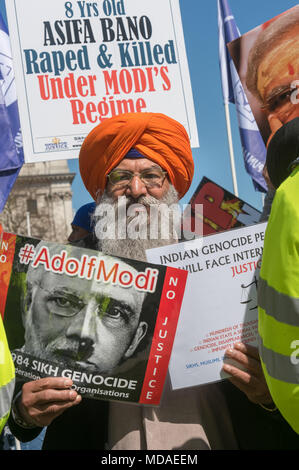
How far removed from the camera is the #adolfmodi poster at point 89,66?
13.7 ft

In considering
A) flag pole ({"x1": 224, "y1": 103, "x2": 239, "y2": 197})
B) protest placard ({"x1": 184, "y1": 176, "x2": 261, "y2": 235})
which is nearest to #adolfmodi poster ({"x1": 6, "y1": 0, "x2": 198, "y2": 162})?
protest placard ({"x1": 184, "y1": 176, "x2": 261, "y2": 235})

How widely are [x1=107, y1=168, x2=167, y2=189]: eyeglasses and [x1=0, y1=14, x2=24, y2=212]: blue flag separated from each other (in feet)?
3.89

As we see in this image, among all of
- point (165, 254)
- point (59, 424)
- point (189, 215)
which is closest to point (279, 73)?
point (189, 215)

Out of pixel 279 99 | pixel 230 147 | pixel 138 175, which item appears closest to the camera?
pixel 138 175

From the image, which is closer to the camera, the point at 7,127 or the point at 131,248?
the point at 131,248

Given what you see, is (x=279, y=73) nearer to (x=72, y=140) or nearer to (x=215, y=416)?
(x=72, y=140)

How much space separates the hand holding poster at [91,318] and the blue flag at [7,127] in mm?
1709

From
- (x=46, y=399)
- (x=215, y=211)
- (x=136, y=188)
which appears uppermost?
(x=136, y=188)

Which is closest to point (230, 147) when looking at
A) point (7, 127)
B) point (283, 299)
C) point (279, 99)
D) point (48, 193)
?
point (7, 127)

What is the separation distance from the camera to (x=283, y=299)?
165 centimetres

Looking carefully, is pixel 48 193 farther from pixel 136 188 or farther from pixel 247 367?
pixel 247 367

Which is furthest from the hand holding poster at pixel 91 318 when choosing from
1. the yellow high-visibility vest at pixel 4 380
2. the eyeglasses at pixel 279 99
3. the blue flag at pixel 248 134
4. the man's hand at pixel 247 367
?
the blue flag at pixel 248 134

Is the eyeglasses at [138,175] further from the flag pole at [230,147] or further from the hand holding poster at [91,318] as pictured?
the flag pole at [230,147]

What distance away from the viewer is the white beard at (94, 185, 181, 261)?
2998 millimetres
